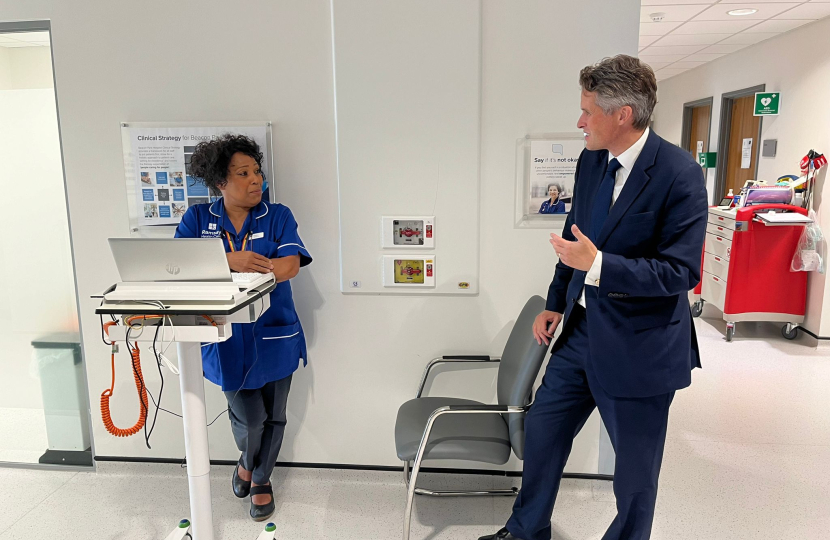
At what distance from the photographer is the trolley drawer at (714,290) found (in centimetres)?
468

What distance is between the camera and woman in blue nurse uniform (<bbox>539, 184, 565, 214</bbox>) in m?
2.42

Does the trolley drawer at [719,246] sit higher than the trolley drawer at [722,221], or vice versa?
the trolley drawer at [722,221]

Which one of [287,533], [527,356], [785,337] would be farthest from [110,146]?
[785,337]

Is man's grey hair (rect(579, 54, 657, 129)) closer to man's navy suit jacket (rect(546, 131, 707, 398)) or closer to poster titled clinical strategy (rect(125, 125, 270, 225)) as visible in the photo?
man's navy suit jacket (rect(546, 131, 707, 398))

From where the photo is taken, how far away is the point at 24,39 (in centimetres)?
255

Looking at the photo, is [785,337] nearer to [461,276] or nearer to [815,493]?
[815,493]

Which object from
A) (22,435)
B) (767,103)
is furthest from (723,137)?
(22,435)

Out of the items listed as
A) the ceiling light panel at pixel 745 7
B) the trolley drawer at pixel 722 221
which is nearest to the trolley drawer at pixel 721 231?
the trolley drawer at pixel 722 221

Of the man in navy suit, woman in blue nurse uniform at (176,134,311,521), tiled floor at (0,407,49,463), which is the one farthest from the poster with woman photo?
tiled floor at (0,407,49,463)

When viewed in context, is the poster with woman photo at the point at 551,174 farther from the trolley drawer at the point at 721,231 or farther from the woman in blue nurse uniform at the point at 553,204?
the trolley drawer at the point at 721,231

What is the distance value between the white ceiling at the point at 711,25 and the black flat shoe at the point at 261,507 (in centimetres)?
429

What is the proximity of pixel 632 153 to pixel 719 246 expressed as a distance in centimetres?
354

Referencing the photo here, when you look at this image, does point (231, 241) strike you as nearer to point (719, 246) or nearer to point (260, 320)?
point (260, 320)

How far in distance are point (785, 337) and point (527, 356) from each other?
11.8 ft
